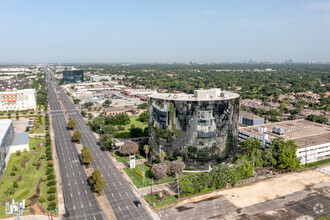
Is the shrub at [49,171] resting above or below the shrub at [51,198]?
above

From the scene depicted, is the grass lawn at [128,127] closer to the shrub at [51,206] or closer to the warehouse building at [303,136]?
the warehouse building at [303,136]

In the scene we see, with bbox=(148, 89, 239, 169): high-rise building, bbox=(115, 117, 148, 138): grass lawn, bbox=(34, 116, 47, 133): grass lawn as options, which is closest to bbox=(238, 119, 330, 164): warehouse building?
bbox=(148, 89, 239, 169): high-rise building

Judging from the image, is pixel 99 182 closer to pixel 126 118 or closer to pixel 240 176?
pixel 240 176

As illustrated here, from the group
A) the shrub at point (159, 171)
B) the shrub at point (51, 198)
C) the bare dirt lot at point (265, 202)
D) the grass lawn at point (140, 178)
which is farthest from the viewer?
the grass lawn at point (140, 178)

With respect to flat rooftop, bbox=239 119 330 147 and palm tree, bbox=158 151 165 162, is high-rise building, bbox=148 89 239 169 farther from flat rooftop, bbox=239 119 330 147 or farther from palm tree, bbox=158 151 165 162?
flat rooftop, bbox=239 119 330 147

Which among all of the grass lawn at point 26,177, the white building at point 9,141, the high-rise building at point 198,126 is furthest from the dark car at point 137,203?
the white building at point 9,141
